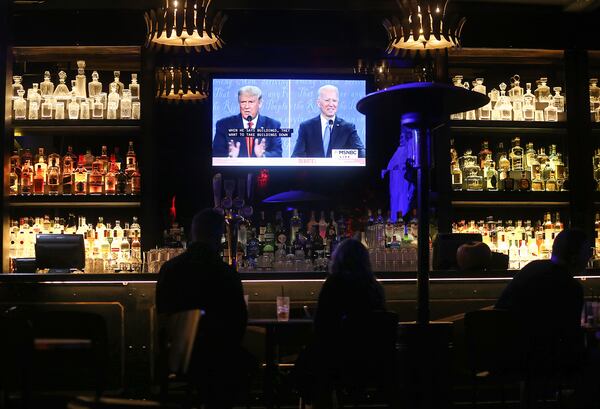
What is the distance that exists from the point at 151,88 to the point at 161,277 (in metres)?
2.62

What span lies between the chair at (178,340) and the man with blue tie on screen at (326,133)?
307 cm

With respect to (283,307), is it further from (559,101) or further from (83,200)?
(559,101)

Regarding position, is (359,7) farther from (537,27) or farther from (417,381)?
(417,381)

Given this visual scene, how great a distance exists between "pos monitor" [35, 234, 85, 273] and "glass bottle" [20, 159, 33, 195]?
975 millimetres

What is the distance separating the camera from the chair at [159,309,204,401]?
11.5 ft

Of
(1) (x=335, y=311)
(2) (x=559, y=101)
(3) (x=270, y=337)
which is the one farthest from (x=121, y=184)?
(2) (x=559, y=101)

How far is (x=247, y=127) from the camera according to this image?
678 centimetres

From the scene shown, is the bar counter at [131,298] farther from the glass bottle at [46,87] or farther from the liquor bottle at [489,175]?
the glass bottle at [46,87]

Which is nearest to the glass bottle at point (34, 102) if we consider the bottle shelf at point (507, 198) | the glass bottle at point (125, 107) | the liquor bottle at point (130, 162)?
the glass bottle at point (125, 107)

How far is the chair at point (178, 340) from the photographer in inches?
137

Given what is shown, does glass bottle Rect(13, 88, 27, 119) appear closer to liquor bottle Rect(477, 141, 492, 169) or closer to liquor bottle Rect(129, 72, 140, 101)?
liquor bottle Rect(129, 72, 140, 101)

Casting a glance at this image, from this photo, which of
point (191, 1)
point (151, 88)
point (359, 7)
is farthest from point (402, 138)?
point (191, 1)

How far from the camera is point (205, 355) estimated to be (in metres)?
4.07

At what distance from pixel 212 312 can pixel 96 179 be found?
2.83 metres
